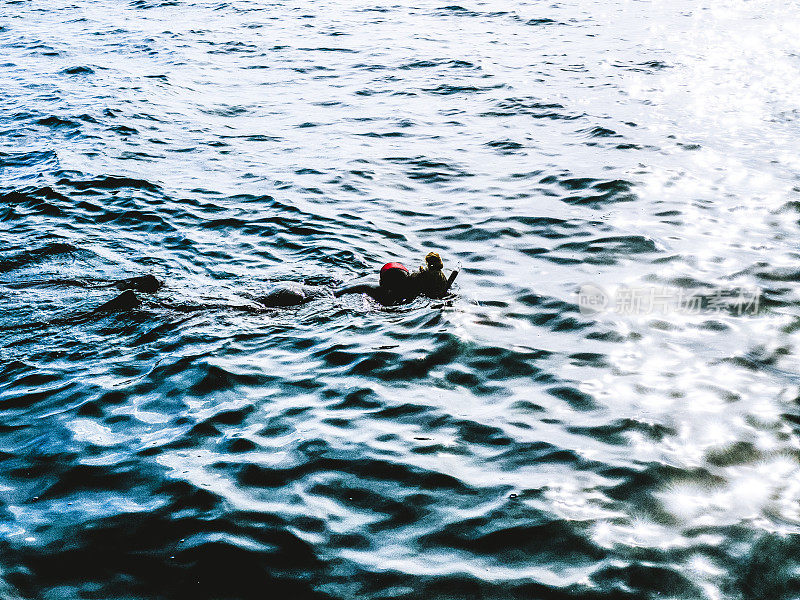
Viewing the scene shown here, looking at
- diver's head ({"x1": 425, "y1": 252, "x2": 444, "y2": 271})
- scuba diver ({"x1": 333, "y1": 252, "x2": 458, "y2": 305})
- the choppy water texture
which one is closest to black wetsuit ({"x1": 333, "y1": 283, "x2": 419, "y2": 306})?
scuba diver ({"x1": 333, "y1": 252, "x2": 458, "y2": 305})

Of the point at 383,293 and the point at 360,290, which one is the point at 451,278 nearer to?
the point at 383,293

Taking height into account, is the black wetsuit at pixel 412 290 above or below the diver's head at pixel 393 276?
below

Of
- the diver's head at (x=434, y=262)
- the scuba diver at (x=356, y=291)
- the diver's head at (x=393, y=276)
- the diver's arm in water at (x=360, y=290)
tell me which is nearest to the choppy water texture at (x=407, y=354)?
the scuba diver at (x=356, y=291)

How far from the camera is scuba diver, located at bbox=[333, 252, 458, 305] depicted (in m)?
8.12

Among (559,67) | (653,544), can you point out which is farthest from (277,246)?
(559,67)

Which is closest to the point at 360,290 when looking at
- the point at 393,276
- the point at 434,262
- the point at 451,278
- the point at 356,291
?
the point at 356,291

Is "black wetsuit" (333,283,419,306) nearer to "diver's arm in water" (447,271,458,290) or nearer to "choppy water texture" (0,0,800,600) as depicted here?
"choppy water texture" (0,0,800,600)

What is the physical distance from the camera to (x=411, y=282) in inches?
322

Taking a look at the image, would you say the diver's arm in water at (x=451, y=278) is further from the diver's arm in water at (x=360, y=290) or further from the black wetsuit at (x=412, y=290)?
the diver's arm in water at (x=360, y=290)

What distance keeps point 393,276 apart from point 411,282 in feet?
0.70

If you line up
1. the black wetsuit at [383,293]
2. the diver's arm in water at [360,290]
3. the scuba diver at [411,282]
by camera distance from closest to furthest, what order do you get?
the scuba diver at [411,282], the black wetsuit at [383,293], the diver's arm in water at [360,290]

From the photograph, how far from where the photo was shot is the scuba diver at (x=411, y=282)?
320 inches

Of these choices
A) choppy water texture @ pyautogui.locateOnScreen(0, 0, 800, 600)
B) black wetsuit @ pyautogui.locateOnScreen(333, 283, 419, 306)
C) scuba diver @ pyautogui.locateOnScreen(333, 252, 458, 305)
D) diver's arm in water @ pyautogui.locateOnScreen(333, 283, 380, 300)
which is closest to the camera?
choppy water texture @ pyautogui.locateOnScreen(0, 0, 800, 600)

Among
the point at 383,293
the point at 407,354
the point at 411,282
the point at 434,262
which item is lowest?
the point at 407,354
